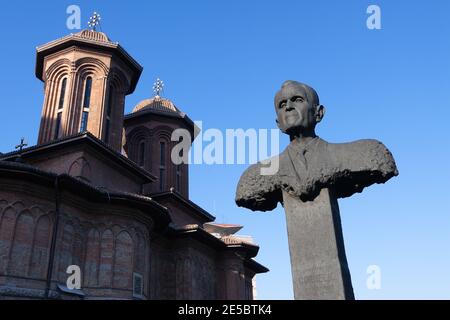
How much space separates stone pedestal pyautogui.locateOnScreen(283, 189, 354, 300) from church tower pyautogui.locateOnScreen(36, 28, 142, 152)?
16266 mm

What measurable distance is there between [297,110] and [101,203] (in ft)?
40.3

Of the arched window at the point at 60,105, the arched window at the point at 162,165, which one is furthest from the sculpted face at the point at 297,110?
the arched window at the point at 162,165

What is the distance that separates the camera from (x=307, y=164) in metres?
3.59

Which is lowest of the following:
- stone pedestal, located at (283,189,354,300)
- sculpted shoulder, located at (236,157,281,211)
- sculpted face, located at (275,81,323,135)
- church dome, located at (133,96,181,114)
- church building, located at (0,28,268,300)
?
stone pedestal, located at (283,189,354,300)

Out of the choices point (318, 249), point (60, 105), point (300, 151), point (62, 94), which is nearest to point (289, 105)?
point (300, 151)

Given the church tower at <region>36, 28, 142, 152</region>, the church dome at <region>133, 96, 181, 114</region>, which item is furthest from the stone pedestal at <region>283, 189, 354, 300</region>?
the church dome at <region>133, 96, 181, 114</region>

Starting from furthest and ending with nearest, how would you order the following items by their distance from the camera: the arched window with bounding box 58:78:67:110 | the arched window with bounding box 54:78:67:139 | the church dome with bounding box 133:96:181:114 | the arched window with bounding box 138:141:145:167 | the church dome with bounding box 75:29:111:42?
1. the church dome with bounding box 133:96:181:114
2. the arched window with bounding box 138:141:145:167
3. the church dome with bounding box 75:29:111:42
4. the arched window with bounding box 58:78:67:110
5. the arched window with bounding box 54:78:67:139

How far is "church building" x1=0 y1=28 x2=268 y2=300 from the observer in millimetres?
12766

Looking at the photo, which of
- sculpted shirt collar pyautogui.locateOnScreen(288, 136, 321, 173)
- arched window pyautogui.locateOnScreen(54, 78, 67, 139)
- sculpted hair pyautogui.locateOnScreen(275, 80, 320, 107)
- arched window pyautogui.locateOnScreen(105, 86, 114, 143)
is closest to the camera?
sculpted shirt collar pyautogui.locateOnScreen(288, 136, 321, 173)

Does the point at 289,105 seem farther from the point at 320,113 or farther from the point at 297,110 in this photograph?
the point at 320,113

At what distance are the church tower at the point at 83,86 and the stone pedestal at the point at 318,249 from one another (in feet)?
53.4

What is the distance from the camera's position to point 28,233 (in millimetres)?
12734

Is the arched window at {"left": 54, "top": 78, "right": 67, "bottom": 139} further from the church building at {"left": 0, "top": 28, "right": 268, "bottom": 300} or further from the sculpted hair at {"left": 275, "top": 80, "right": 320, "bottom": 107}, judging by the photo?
the sculpted hair at {"left": 275, "top": 80, "right": 320, "bottom": 107}
